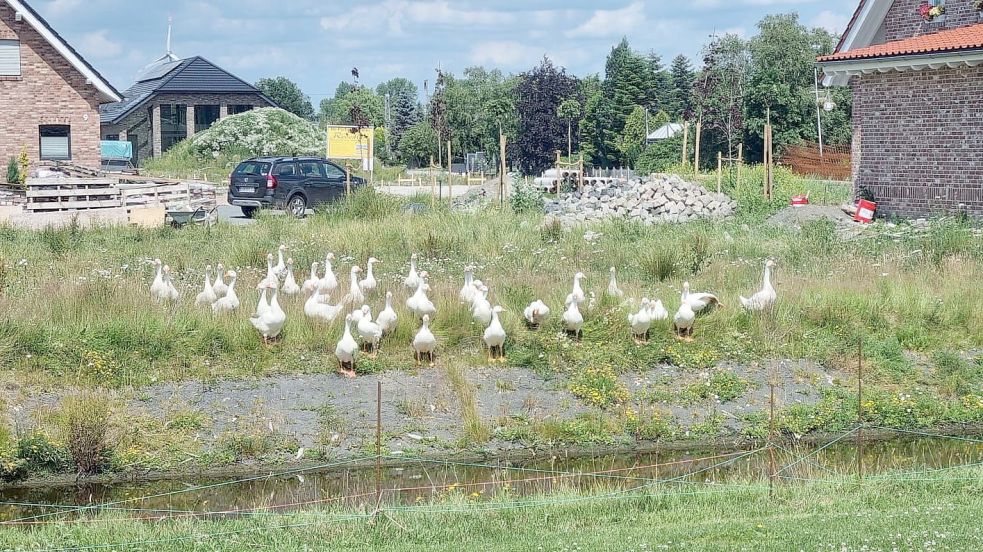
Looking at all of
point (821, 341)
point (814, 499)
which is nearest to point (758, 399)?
point (821, 341)

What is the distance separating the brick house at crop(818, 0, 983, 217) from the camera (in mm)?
25250

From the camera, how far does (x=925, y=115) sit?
1036 inches

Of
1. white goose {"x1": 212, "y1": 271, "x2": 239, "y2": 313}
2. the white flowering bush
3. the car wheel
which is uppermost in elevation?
the white flowering bush

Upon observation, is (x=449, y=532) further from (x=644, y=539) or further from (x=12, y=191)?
(x=12, y=191)

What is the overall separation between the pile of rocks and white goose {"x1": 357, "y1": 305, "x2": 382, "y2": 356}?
40.9 feet

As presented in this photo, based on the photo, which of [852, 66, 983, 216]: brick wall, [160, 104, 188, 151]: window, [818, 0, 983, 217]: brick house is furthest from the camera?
[160, 104, 188, 151]: window

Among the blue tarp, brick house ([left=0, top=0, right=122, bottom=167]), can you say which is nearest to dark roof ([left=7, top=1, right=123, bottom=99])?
brick house ([left=0, top=0, right=122, bottom=167])

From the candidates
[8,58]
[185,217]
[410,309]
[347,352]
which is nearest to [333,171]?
[185,217]

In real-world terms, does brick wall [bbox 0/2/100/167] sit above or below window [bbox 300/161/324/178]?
above

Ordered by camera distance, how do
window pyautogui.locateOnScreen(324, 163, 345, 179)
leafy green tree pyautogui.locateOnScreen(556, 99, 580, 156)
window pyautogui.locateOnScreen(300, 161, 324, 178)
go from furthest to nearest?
leafy green tree pyautogui.locateOnScreen(556, 99, 580, 156), window pyautogui.locateOnScreen(324, 163, 345, 179), window pyautogui.locateOnScreen(300, 161, 324, 178)

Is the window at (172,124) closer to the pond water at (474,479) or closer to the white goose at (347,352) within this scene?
the white goose at (347,352)

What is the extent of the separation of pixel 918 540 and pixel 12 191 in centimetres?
2748

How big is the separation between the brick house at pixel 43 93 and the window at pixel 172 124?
1279 inches

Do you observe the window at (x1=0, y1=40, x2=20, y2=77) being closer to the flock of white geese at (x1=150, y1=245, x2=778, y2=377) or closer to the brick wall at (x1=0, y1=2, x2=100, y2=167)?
the brick wall at (x1=0, y1=2, x2=100, y2=167)
